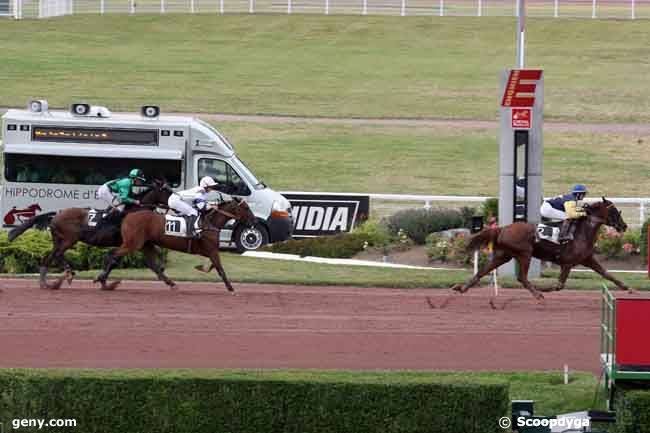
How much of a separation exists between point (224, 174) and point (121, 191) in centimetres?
630

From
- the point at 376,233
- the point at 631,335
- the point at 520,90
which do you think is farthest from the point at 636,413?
the point at 376,233

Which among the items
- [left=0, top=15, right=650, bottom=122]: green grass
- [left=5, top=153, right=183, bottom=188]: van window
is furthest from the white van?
[left=0, top=15, right=650, bottom=122]: green grass

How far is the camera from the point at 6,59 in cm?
4712

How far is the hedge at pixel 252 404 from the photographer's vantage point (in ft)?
38.9

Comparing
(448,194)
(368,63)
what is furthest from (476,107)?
(448,194)

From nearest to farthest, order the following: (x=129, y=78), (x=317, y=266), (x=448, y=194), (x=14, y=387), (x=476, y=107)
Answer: (x=14, y=387) < (x=317, y=266) < (x=448, y=194) < (x=476, y=107) < (x=129, y=78)

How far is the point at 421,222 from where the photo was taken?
2394 centimetres

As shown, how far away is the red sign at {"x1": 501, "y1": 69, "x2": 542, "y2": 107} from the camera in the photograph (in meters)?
20.7

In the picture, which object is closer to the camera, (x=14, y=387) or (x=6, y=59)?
(x=14, y=387)

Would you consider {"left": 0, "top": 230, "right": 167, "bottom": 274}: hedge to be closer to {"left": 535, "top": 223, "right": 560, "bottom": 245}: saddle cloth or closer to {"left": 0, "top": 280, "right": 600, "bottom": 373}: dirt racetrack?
{"left": 0, "top": 280, "right": 600, "bottom": 373}: dirt racetrack

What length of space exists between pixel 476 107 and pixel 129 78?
11.1 meters

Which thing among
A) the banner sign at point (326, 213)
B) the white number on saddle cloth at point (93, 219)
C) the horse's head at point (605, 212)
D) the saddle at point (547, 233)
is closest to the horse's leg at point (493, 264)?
the saddle at point (547, 233)

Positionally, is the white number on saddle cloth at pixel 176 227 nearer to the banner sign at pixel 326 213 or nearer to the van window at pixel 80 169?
the van window at pixel 80 169

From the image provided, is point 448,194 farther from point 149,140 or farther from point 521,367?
point 521,367
